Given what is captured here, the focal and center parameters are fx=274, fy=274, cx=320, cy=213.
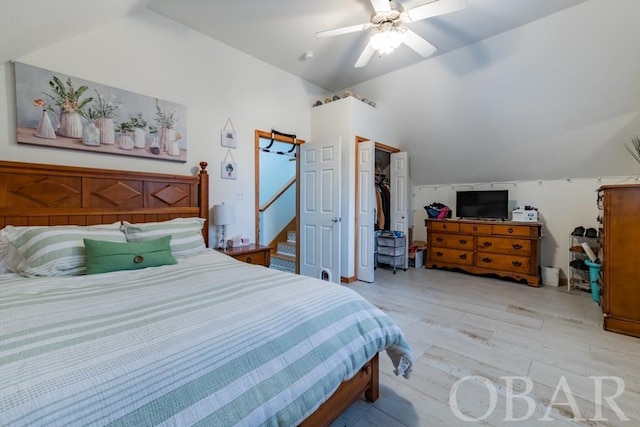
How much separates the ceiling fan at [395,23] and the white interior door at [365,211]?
1.49 m

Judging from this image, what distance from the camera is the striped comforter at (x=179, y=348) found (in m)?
0.68

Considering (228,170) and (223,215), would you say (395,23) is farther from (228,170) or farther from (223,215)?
(223,215)

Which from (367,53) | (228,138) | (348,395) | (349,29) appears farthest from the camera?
(228,138)

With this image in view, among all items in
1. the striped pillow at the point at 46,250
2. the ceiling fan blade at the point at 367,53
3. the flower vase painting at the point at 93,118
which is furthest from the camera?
the ceiling fan blade at the point at 367,53

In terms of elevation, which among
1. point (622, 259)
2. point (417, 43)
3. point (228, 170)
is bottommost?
point (622, 259)

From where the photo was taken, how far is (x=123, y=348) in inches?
32.3

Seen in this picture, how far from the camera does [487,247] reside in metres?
4.07

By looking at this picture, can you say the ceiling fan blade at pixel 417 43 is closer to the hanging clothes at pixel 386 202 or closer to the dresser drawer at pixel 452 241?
the hanging clothes at pixel 386 202

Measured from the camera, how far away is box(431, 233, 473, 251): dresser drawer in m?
4.25

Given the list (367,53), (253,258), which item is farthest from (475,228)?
(253,258)

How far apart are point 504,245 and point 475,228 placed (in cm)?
44

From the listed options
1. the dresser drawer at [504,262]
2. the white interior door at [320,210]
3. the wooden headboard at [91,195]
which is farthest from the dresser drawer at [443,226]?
the wooden headboard at [91,195]

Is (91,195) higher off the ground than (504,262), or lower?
higher

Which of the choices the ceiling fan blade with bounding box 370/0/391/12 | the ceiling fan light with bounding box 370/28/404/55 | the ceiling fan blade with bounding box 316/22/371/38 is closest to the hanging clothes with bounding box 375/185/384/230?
the ceiling fan light with bounding box 370/28/404/55
